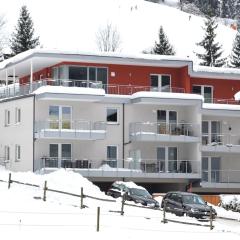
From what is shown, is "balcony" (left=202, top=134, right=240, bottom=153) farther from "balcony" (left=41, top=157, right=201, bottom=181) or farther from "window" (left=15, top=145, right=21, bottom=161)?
"window" (left=15, top=145, right=21, bottom=161)

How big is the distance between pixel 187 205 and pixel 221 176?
17.9 metres

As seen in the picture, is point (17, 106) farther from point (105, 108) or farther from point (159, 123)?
point (159, 123)

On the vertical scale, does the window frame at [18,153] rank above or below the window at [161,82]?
below

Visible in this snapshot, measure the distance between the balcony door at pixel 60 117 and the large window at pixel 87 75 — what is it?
2269mm

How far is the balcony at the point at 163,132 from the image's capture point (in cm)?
5272

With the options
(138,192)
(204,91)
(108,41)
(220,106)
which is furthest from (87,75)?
(108,41)

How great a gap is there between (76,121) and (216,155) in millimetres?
11397

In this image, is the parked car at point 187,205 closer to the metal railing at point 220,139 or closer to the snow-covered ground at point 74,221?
the snow-covered ground at point 74,221

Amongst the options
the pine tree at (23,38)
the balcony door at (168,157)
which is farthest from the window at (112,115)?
the pine tree at (23,38)

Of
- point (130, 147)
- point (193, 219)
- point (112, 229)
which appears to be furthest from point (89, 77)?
point (112, 229)

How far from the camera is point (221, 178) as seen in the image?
55938mm

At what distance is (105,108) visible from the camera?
177ft

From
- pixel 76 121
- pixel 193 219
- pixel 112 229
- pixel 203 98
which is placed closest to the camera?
pixel 112 229

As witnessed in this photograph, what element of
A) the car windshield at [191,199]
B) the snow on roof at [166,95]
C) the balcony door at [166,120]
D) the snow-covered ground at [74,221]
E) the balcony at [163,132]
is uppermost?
the snow on roof at [166,95]
